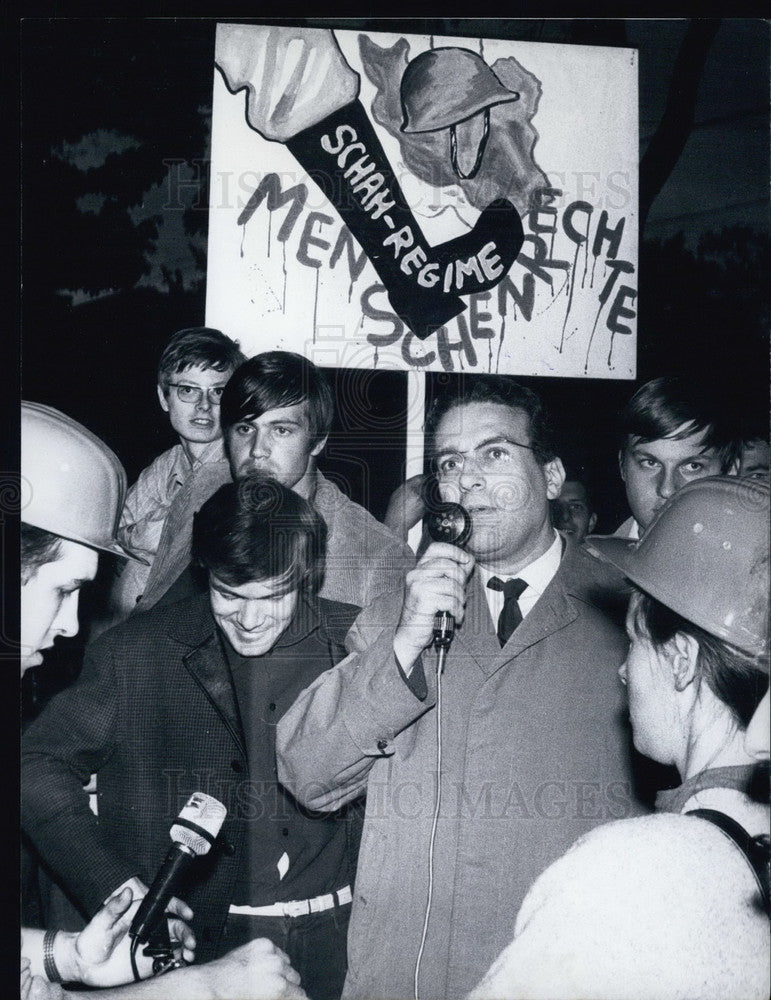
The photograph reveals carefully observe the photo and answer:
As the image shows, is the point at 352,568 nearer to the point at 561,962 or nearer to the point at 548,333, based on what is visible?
the point at 548,333

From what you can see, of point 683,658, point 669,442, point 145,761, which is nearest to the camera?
point 683,658

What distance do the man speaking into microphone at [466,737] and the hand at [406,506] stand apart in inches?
3.2

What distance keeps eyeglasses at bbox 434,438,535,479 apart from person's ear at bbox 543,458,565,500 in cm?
7

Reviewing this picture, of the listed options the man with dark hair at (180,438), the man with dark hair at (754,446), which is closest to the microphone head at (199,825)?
the man with dark hair at (180,438)

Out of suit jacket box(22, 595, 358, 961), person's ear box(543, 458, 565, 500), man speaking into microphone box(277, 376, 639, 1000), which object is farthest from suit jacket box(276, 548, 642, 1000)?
person's ear box(543, 458, 565, 500)

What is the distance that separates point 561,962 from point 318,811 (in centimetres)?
76

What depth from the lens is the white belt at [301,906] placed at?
9.27ft

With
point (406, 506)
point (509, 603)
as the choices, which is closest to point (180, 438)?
point (406, 506)

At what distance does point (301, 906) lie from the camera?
283cm

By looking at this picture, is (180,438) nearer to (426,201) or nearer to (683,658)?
(426,201)

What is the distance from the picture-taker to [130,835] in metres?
2.84

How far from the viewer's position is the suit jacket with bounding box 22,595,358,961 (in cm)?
284

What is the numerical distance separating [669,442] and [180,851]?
1.84 meters

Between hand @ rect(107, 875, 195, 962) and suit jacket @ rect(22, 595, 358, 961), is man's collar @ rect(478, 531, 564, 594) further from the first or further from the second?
hand @ rect(107, 875, 195, 962)
